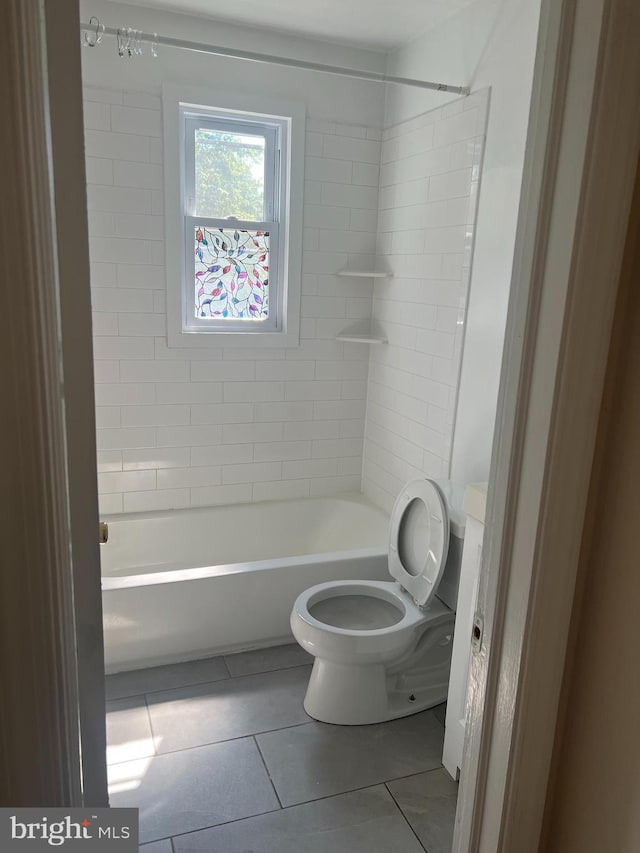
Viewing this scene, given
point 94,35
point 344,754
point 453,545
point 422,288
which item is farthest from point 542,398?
point 94,35

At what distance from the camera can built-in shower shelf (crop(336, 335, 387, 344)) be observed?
3.32m

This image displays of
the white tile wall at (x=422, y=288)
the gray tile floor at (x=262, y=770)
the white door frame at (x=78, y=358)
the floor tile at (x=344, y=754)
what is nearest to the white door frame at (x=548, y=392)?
the white door frame at (x=78, y=358)

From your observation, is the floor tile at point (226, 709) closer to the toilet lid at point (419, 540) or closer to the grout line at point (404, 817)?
the grout line at point (404, 817)

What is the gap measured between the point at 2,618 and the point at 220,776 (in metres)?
1.62

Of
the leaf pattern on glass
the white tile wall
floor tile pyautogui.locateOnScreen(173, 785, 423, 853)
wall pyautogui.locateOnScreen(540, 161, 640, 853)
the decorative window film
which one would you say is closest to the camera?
wall pyautogui.locateOnScreen(540, 161, 640, 853)

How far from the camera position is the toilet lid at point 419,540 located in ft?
7.64

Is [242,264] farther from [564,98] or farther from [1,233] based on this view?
[1,233]

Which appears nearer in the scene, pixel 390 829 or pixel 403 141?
pixel 390 829

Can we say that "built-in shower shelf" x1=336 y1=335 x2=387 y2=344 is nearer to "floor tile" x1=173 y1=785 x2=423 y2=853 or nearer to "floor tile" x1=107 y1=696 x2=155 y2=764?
"floor tile" x1=107 y1=696 x2=155 y2=764

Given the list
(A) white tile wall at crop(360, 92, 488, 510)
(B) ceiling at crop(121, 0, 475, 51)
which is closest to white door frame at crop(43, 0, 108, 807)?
(A) white tile wall at crop(360, 92, 488, 510)

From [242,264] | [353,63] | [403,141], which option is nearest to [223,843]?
[242,264]

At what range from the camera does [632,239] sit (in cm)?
99

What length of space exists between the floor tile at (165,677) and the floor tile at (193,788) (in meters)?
0.38

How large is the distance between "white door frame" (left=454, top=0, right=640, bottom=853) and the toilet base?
109 cm
